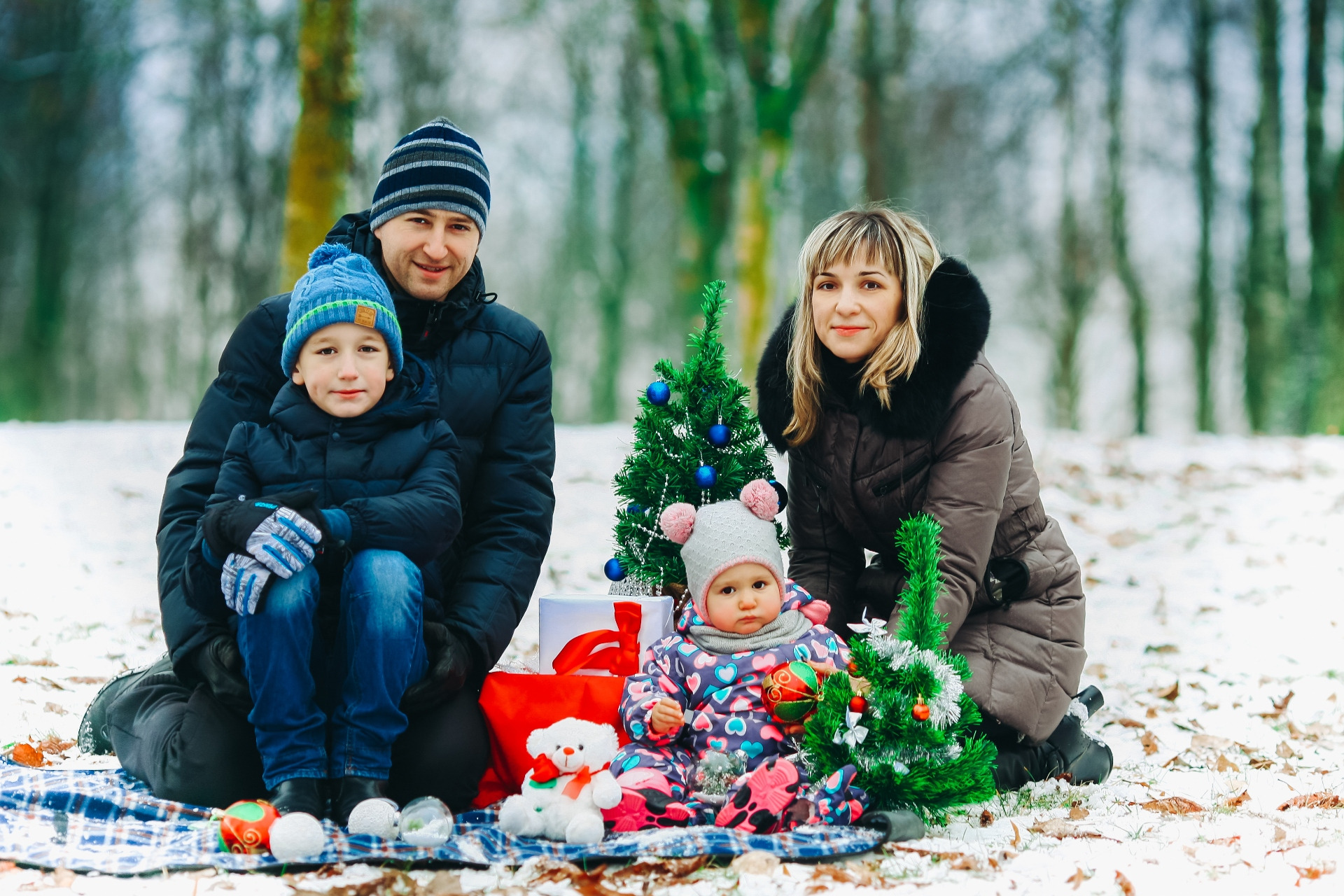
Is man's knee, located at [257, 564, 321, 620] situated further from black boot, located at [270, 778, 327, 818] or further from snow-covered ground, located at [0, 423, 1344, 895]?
snow-covered ground, located at [0, 423, 1344, 895]

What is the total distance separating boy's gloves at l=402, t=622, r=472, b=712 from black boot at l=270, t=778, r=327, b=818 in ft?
1.06

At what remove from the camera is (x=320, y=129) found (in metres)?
8.00

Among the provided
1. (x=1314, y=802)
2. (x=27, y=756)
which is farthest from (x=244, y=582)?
(x=1314, y=802)

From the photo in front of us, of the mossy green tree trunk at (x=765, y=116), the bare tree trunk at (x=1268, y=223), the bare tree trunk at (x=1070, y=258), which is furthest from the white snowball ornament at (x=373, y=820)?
the bare tree trunk at (x=1070, y=258)

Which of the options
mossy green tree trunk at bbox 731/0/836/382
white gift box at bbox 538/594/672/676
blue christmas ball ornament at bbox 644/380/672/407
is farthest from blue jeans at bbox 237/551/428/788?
mossy green tree trunk at bbox 731/0/836/382

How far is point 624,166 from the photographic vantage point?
A: 864 inches

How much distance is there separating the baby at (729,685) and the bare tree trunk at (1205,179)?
14.8 m

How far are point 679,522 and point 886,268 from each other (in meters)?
1.02

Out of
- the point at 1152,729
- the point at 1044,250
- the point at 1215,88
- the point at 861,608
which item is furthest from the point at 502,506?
the point at 1044,250

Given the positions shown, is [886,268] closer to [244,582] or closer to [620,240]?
[244,582]

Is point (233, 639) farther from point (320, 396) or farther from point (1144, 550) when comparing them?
point (1144, 550)

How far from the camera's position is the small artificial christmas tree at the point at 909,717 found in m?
2.88

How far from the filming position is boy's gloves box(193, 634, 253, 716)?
2.99 metres

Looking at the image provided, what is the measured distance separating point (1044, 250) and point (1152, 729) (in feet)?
60.1
